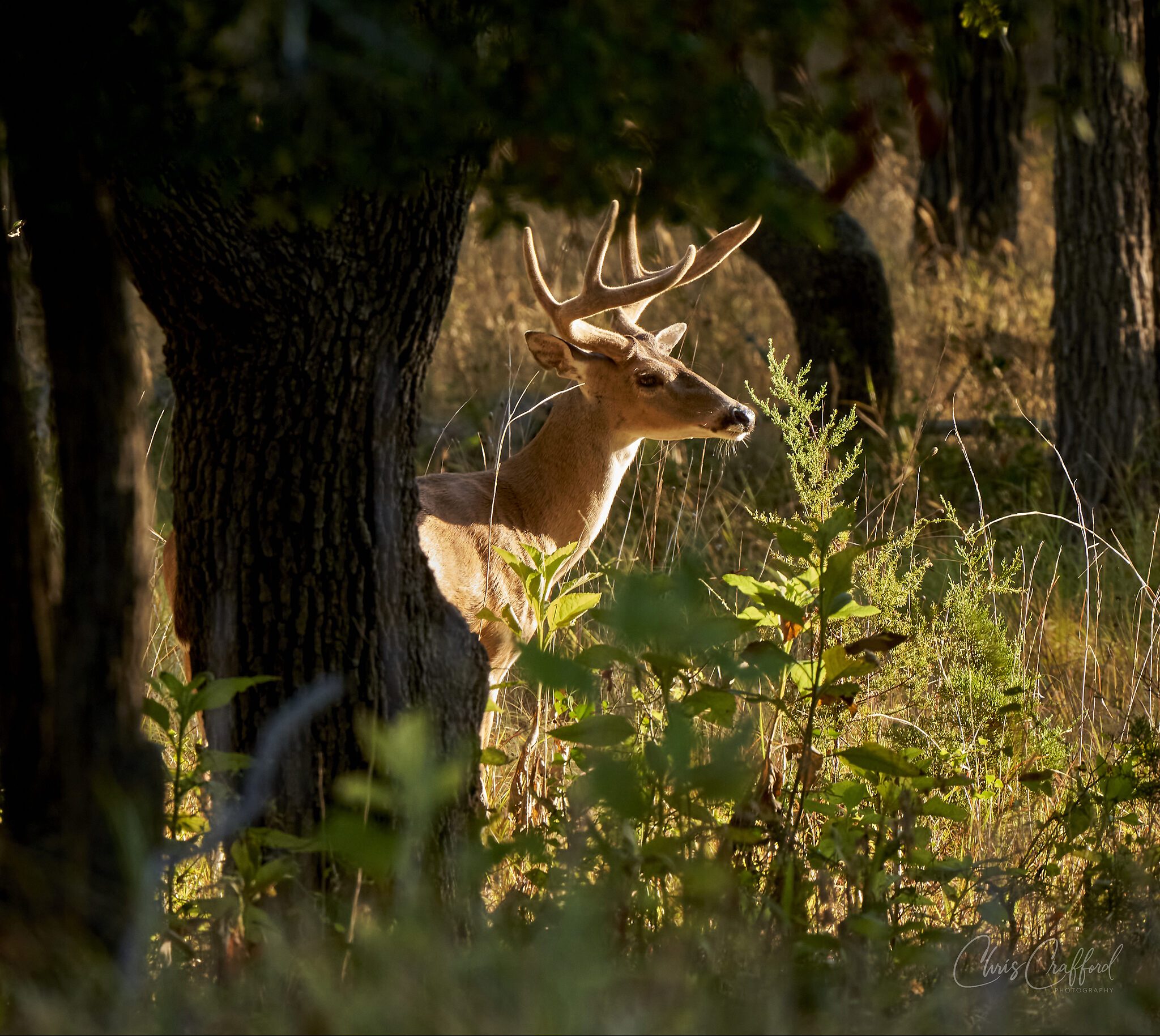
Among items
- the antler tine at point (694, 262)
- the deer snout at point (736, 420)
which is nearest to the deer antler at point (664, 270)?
the antler tine at point (694, 262)

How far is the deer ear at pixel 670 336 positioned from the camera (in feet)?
16.5

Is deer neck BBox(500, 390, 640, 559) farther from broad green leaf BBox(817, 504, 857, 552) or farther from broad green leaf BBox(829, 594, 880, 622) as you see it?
broad green leaf BBox(817, 504, 857, 552)

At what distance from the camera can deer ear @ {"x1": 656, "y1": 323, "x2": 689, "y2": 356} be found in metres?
5.02

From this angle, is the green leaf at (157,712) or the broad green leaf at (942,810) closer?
the green leaf at (157,712)

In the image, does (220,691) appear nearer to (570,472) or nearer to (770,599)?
(770,599)

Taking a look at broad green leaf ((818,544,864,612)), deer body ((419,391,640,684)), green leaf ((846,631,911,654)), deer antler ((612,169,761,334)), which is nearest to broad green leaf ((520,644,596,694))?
broad green leaf ((818,544,864,612))

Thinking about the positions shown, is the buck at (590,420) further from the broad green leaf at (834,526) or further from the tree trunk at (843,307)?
the tree trunk at (843,307)

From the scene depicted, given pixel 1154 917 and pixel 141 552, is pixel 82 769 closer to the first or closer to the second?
pixel 141 552

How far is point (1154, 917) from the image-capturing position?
231 centimetres

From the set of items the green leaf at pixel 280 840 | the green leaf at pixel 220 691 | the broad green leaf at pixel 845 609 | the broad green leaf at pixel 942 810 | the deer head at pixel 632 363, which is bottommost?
the broad green leaf at pixel 942 810

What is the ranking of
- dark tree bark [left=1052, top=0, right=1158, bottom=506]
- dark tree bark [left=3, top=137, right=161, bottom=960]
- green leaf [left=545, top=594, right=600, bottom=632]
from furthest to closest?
dark tree bark [left=1052, top=0, right=1158, bottom=506], green leaf [left=545, top=594, right=600, bottom=632], dark tree bark [left=3, top=137, right=161, bottom=960]

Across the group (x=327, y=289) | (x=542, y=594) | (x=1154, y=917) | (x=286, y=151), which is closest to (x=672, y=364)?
(x=542, y=594)

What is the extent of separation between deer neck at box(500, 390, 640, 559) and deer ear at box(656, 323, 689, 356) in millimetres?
481

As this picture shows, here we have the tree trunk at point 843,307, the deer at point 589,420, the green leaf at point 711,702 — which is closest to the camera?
the green leaf at point 711,702
